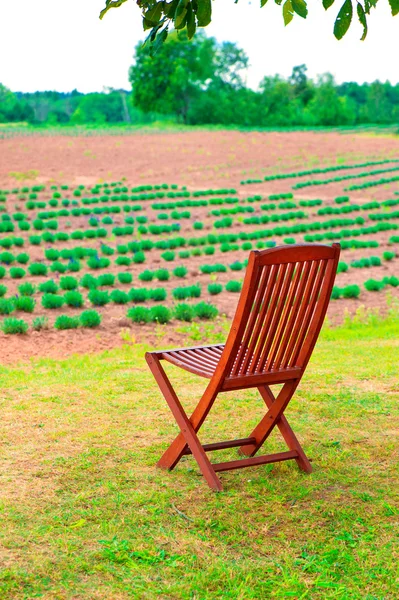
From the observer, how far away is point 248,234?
1969cm

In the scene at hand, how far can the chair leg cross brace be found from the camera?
13.7 feet

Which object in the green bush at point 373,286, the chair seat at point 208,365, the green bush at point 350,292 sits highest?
the chair seat at point 208,365

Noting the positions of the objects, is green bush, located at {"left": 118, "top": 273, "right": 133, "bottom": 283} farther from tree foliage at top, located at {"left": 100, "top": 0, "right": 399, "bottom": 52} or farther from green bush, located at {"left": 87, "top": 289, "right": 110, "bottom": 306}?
tree foliage at top, located at {"left": 100, "top": 0, "right": 399, "bottom": 52}

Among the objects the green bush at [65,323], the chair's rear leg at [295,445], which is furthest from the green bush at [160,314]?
the chair's rear leg at [295,445]

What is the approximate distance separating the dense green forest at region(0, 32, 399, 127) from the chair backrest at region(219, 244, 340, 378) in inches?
2535

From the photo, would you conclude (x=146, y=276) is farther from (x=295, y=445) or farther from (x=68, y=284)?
(x=295, y=445)

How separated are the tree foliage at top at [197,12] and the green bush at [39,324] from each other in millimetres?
5623

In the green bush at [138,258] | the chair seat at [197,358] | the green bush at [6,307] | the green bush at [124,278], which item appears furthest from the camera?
the green bush at [138,258]

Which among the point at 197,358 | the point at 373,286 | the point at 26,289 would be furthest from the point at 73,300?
the point at 197,358

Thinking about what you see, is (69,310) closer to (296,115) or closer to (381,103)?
(296,115)

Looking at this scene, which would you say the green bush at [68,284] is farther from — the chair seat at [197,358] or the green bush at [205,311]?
the chair seat at [197,358]

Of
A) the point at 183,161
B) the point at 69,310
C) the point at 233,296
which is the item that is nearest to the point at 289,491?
the point at 69,310

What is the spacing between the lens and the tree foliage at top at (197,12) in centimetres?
371

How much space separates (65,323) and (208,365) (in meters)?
5.55
